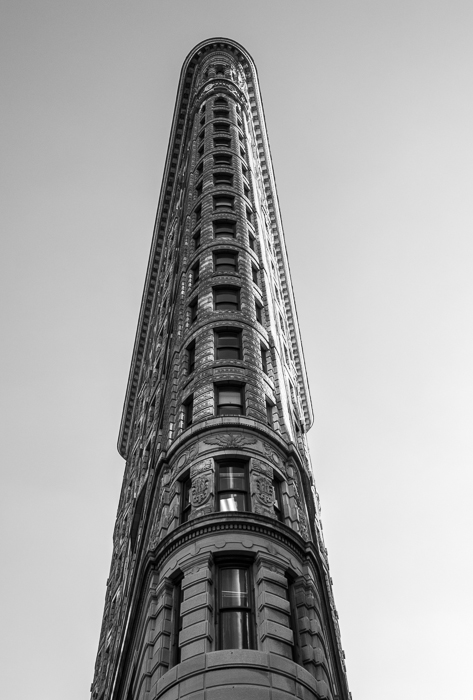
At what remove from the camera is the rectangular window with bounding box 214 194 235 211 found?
173 feet

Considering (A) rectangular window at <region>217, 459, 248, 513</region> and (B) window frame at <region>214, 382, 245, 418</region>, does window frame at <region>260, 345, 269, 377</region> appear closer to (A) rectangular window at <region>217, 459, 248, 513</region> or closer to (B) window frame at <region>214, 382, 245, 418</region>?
(B) window frame at <region>214, 382, 245, 418</region>

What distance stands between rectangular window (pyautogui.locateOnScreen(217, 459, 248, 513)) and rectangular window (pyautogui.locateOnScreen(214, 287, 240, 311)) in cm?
1286

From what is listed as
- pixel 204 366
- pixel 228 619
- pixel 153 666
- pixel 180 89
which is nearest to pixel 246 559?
pixel 228 619

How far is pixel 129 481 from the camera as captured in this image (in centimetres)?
5794

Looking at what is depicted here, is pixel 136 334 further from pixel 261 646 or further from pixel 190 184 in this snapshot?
pixel 261 646

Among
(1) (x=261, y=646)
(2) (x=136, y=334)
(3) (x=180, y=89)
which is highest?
(3) (x=180, y=89)

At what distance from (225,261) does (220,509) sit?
2114 cm

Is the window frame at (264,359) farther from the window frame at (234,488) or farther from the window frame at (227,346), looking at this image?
the window frame at (234,488)

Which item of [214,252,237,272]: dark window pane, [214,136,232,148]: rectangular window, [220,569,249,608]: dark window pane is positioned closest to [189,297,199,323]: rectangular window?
[214,252,237,272]: dark window pane

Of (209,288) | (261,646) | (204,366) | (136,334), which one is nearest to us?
(261,646)

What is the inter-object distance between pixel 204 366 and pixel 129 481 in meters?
23.6

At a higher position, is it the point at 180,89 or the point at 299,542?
the point at 180,89

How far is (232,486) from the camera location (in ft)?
99.0

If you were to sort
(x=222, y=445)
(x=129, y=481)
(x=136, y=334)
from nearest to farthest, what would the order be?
(x=222, y=445), (x=129, y=481), (x=136, y=334)
